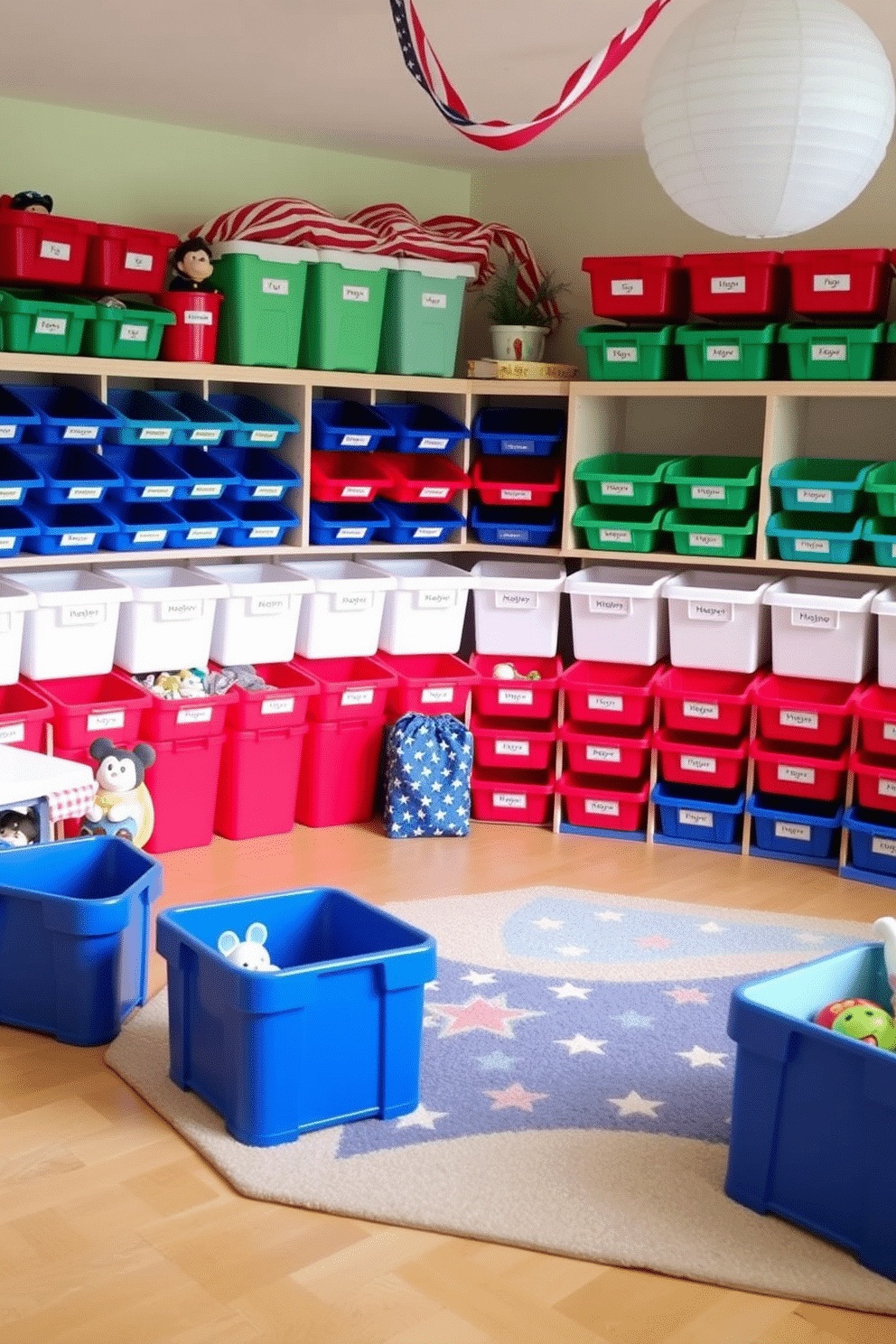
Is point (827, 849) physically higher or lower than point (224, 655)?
lower

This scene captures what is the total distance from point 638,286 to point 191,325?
1.30 meters

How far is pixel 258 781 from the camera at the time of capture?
13.9 feet

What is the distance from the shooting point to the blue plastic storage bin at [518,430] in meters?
4.55

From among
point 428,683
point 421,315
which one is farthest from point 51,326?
point 428,683

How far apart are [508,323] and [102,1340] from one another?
3.47 meters

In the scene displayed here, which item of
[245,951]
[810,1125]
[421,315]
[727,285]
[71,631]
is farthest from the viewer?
[421,315]

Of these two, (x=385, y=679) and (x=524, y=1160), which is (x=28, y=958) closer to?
(x=524, y=1160)

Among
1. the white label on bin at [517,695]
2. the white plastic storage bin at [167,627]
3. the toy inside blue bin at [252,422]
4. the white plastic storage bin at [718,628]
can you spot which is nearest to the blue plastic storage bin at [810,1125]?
the white plastic storage bin at [718,628]

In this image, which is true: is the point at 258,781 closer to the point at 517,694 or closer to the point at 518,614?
the point at 517,694

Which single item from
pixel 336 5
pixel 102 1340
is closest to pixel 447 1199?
pixel 102 1340

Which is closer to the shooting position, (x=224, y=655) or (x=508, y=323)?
(x=224, y=655)

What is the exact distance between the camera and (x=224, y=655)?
420 centimetres

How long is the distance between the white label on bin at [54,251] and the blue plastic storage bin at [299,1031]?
1913 millimetres

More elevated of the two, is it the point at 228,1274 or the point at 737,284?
the point at 737,284
